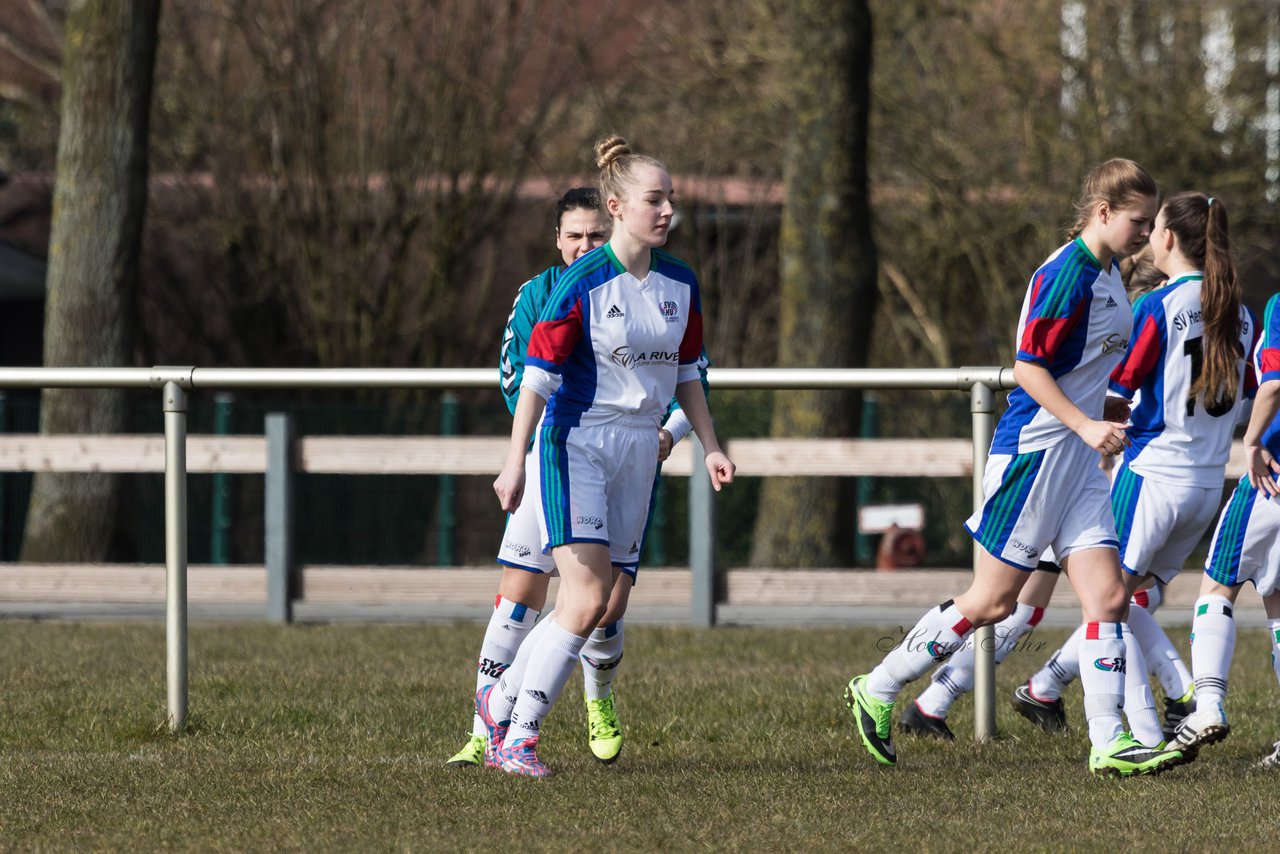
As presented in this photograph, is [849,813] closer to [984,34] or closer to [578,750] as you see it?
[578,750]

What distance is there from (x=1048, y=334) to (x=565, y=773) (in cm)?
197

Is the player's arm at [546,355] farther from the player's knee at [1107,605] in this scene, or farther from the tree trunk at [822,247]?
the tree trunk at [822,247]

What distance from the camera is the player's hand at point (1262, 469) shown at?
5.83 metres

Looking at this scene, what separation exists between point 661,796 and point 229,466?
6551mm

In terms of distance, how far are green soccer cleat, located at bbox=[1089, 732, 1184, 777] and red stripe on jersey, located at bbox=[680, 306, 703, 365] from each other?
171 centimetres

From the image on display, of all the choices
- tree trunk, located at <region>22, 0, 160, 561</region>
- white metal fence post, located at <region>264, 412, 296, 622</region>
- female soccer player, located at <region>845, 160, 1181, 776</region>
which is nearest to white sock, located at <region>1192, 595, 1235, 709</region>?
female soccer player, located at <region>845, 160, 1181, 776</region>

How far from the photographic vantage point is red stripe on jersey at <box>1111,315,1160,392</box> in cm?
605

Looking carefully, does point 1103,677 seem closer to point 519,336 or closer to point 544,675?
point 544,675

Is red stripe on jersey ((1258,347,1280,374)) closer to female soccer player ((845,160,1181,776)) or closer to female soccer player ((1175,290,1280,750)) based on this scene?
female soccer player ((1175,290,1280,750))

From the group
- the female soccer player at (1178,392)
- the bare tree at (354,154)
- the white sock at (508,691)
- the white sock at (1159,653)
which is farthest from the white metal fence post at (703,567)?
the bare tree at (354,154)

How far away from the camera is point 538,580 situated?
19.4 ft

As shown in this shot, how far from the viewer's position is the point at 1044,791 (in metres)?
5.33

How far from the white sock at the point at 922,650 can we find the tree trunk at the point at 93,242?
9.05 m

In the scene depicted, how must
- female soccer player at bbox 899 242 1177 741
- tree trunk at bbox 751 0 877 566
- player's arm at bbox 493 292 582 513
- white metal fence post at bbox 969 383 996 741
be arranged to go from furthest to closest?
tree trunk at bbox 751 0 877 566 < female soccer player at bbox 899 242 1177 741 < white metal fence post at bbox 969 383 996 741 < player's arm at bbox 493 292 582 513
